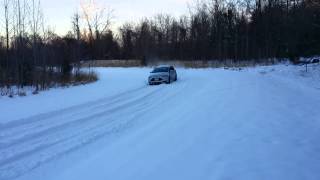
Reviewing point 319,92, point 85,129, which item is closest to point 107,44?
point 319,92

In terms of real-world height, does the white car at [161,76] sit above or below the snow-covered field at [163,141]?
above

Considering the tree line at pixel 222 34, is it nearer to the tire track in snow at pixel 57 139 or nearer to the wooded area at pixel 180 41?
the wooded area at pixel 180 41

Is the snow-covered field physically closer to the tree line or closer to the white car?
the white car

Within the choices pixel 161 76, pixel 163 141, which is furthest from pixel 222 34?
pixel 163 141

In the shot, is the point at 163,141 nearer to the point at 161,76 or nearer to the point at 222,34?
the point at 161,76

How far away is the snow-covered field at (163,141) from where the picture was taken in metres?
8.23

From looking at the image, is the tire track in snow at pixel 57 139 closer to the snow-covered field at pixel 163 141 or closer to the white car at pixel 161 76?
the snow-covered field at pixel 163 141

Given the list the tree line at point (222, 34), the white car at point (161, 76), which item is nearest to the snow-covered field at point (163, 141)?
the white car at point (161, 76)

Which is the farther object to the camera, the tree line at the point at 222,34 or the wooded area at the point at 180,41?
the tree line at the point at 222,34

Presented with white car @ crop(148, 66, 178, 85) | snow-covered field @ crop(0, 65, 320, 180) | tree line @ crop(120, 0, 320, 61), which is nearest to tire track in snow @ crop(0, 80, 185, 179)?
snow-covered field @ crop(0, 65, 320, 180)

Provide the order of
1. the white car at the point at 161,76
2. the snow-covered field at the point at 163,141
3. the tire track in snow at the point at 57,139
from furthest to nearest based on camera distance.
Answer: the white car at the point at 161,76 → the tire track in snow at the point at 57,139 → the snow-covered field at the point at 163,141

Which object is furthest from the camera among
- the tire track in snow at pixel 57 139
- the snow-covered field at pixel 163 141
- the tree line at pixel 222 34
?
the tree line at pixel 222 34

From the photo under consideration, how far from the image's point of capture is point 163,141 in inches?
433

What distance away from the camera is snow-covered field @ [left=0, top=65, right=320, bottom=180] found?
8.23m
